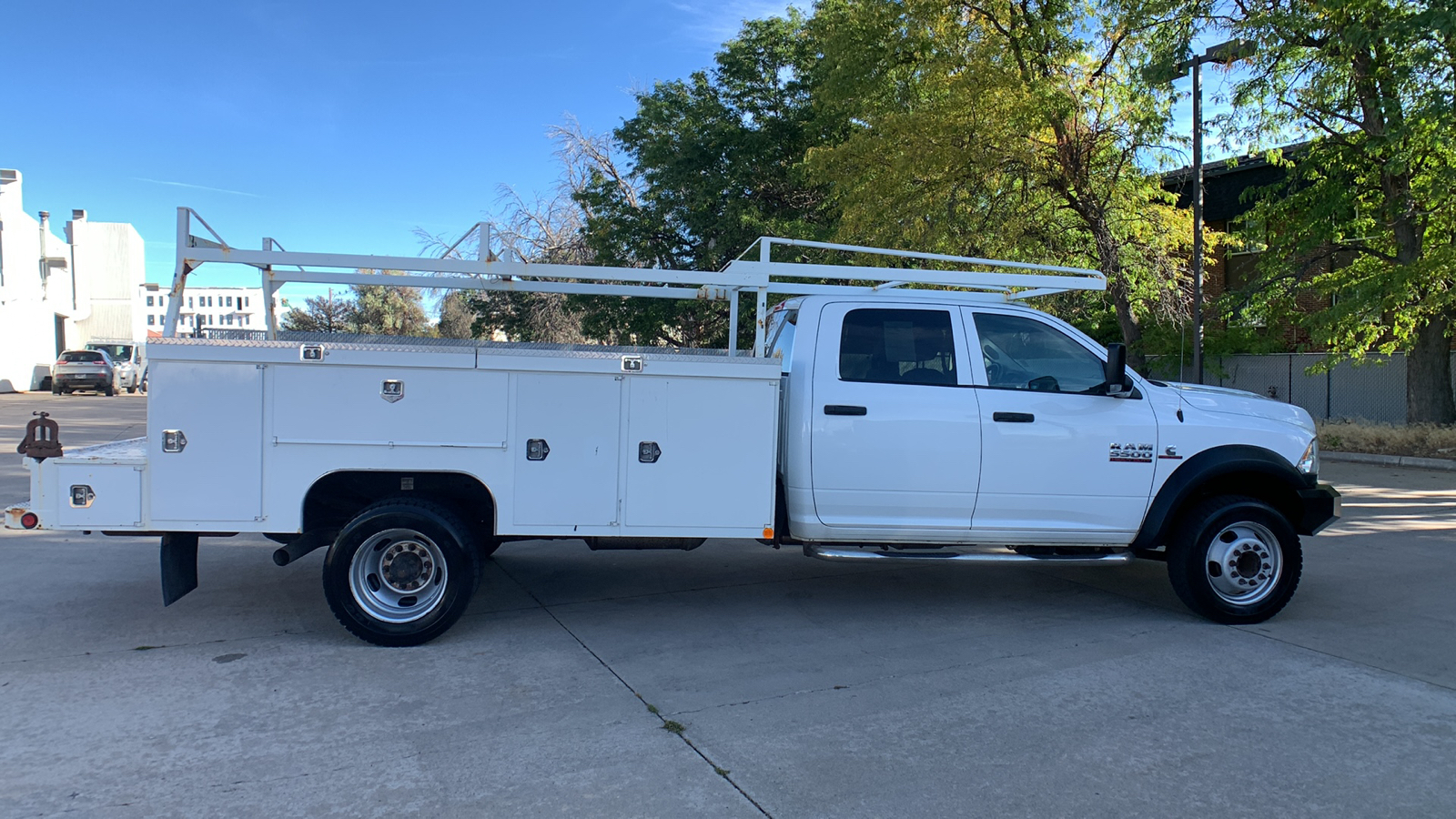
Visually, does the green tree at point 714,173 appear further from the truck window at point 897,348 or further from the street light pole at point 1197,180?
the truck window at point 897,348

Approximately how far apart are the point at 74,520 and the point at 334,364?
1.63 meters

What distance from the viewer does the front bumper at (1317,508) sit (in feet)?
19.8

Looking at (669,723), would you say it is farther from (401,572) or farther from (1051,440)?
(1051,440)

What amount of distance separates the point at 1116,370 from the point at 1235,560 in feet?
4.96

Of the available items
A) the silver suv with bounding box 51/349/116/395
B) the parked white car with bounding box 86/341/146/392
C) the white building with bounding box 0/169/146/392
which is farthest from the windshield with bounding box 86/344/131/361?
the silver suv with bounding box 51/349/116/395

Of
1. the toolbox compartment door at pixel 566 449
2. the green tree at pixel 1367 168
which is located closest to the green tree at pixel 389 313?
the green tree at pixel 1367 168

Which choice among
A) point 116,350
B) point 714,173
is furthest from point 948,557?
point 116,350

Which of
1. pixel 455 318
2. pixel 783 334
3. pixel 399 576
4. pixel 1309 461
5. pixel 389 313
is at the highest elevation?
pixel 389 313

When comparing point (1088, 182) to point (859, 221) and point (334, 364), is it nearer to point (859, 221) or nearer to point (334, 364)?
point (859, 221)

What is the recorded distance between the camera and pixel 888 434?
18.9ft

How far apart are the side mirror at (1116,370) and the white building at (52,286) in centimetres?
4373

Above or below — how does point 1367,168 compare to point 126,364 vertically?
above

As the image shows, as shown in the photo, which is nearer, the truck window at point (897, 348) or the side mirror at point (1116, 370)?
the side mirror at point (1116, 370)

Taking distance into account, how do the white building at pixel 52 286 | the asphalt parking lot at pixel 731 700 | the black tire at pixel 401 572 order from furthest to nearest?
the white building at pixel 52 286 → the black tire at pixel 401 572 → the asphalt parking lot at pixel 731 700
